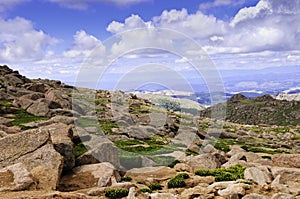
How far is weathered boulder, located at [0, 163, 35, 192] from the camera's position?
22.7 metres

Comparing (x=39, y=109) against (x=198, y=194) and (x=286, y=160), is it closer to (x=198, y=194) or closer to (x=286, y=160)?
(x=286, y=160)

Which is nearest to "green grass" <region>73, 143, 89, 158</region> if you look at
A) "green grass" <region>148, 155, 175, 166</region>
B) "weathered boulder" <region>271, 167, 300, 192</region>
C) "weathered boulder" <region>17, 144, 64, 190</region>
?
"weathered boulder" <region>17, 144, 64, 190</region>

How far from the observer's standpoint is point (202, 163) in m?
37.3

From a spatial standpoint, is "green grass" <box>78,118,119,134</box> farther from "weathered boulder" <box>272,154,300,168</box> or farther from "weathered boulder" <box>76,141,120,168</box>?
"weathered boulder" <box>272,154,300,168</box>

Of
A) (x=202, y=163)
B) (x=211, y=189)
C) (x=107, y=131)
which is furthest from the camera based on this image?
(x=107, y=131)

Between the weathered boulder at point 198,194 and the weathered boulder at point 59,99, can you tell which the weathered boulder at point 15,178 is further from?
the weathered boulder at point 59,99

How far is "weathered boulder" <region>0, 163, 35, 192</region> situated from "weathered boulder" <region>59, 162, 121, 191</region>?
11.3 feet

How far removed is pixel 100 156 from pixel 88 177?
494cm

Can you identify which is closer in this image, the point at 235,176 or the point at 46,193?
the point at 46,193

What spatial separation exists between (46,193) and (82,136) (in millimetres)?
23031

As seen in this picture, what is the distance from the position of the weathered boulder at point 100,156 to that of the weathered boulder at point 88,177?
1.53m

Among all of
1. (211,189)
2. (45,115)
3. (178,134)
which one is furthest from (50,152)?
(178,134)

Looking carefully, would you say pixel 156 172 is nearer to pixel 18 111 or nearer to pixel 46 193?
pixel 46 193

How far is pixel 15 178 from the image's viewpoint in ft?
78.1
